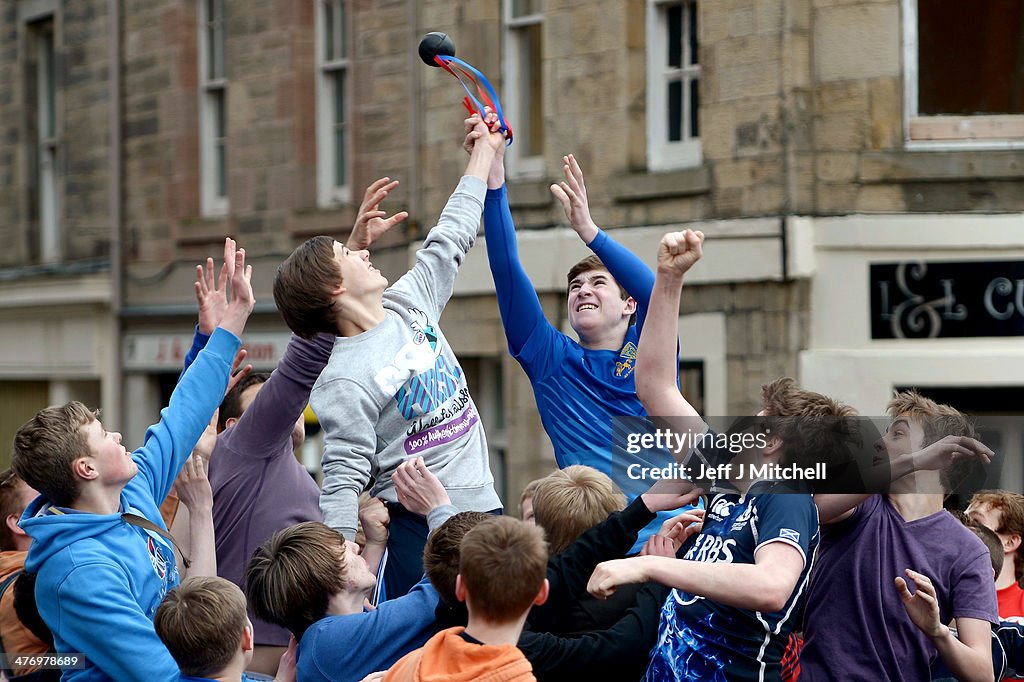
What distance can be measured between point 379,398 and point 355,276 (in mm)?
389

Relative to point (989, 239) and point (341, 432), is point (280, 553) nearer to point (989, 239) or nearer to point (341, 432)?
point (341, 432)

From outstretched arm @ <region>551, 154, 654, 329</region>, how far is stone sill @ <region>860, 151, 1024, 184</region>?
17.0 feet

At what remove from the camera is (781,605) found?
298 cm

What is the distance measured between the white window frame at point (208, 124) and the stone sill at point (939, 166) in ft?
24.2

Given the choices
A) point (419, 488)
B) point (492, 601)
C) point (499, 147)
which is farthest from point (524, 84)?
point (492, 601)

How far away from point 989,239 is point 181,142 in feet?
28.3

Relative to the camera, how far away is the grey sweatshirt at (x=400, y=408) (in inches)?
151

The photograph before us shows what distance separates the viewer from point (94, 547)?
11.5 ft

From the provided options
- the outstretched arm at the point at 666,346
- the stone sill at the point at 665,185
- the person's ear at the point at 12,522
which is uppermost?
the stone sill at the point at 665,185

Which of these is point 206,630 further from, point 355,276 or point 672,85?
point 672,85

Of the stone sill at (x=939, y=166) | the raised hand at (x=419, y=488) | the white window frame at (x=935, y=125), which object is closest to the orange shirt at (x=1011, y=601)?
the raised hand at (x=419, y=488)

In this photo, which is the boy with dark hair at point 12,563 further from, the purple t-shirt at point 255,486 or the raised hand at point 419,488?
the raised hand at point 419,488

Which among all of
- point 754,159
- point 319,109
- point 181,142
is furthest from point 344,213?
point 754,159

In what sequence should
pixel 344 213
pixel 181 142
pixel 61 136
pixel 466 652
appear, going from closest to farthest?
1. pixel 466 652
2. pixel 344 213
3. pixel 181 142
4. pixel 61 136
